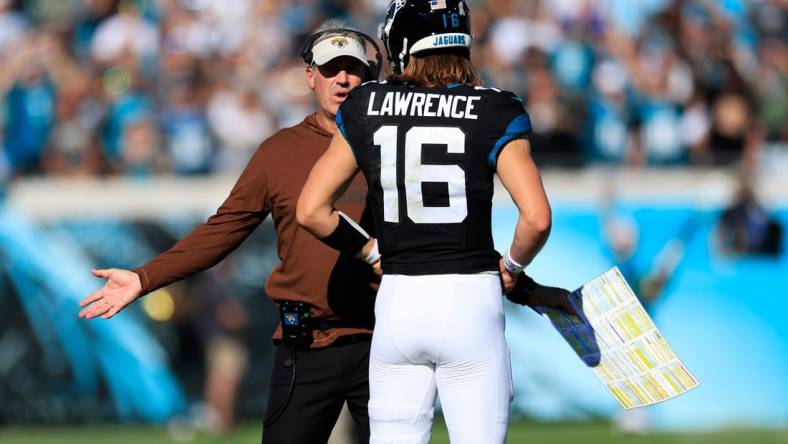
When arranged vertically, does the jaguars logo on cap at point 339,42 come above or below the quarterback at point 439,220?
above

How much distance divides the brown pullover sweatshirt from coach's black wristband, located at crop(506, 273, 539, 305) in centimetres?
65

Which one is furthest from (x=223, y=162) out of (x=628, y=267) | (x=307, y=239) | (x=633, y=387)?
(x=633, y=387)

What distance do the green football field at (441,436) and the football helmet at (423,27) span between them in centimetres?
628

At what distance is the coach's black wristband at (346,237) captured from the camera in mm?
4484

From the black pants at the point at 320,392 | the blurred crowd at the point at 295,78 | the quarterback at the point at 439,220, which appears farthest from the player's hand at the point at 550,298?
the blurred crowd at the point at 295,78

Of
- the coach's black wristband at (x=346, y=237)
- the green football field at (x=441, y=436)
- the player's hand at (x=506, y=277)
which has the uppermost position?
the coach's black wristband at (x=346, y=237)

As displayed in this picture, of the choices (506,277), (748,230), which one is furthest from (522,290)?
(748,230)

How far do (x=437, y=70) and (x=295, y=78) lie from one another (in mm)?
8023

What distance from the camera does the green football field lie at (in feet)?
34.3

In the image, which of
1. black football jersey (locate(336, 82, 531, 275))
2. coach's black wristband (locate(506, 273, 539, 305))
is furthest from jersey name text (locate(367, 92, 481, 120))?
coach's black wristband (locate(506, 273, 539, 305))

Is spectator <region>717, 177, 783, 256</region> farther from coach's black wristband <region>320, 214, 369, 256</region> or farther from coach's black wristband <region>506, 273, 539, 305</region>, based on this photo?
coach's black wristband <region>320, 214, 369, 256</region>

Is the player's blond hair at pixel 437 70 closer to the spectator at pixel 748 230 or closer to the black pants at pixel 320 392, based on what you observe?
the black pants at pixel 320 392

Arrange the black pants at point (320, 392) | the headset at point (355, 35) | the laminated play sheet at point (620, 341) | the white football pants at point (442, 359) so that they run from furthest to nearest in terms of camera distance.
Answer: the headset at point (355, 35) < the black pants at point (320, 392) < the laminated play sheet at point (620, 341) < the white football pants at point (442, 359)

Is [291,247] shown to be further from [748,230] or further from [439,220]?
[748,230]
